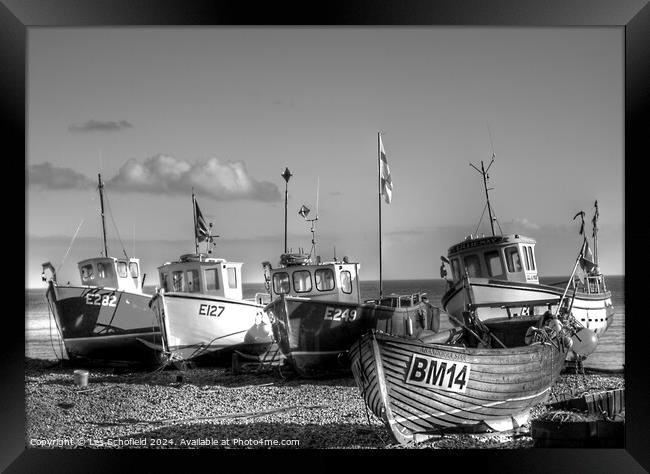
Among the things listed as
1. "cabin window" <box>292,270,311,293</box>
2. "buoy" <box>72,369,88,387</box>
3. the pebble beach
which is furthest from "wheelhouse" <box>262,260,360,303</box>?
"buoy" <box>72,369,88,387</box>

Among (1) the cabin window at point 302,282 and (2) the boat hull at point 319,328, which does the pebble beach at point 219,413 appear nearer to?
(2) the boat hull at point 319,328

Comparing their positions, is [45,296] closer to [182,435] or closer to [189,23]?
[182,435]

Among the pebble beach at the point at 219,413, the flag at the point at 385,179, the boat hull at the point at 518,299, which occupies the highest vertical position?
the flag at the point at 385,179

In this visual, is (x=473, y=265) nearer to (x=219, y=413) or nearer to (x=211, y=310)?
(x=219, y=413)

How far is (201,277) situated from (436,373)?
15.5 feet

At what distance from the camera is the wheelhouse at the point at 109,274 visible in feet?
31.0

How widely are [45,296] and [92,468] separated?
4.56 m

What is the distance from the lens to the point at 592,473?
558cm

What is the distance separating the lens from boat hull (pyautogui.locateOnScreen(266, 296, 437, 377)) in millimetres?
8641

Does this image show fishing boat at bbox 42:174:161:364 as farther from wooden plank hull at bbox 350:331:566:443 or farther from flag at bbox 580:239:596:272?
flag at bbox 580:239:596:272

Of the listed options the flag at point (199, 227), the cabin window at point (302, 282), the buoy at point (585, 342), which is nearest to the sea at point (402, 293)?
the buoy at point (585, 342)

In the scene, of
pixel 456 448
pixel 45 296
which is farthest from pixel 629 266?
pixel 45 296

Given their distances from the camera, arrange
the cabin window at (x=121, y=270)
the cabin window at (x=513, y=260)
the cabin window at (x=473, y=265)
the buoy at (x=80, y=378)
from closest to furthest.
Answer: the cabin window at (x=513, y=260) < the cabin window at (x=473, y=265) < the buoy at (x=80, y=378) < the cabin window at (x=121, y=270)

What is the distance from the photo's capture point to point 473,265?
846 centimetres
